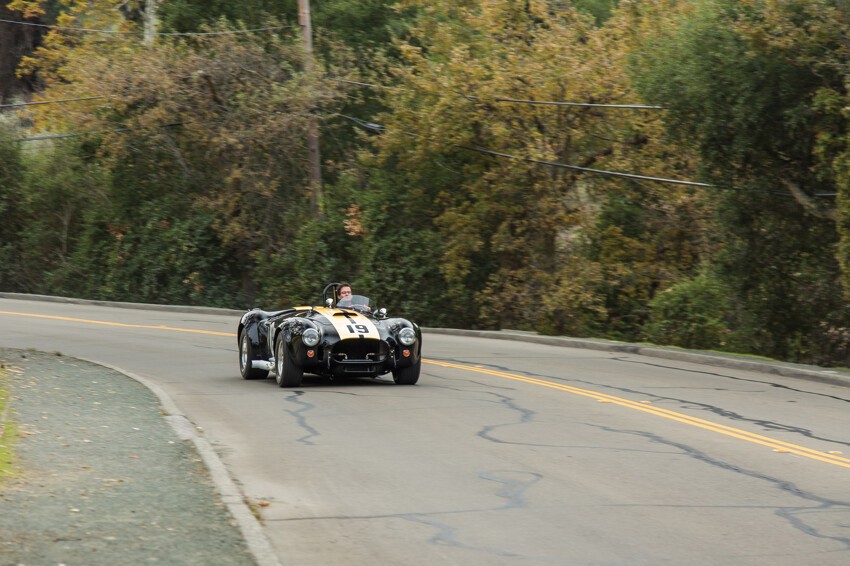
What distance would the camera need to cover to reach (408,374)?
55.4 feet

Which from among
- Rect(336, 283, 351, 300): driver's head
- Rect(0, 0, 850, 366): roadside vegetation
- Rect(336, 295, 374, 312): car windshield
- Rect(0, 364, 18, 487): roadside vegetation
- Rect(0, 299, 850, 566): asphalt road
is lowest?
Rect(0, 299, 850, 566): asphalt road

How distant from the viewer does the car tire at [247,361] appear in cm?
1777

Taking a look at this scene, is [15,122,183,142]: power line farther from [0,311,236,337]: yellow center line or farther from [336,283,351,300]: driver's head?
[336,283,351,300]: driver's head

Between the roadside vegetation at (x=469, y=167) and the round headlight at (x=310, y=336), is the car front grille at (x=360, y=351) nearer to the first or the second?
the round headlight at (x=310, y=336)

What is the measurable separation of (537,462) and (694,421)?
3.48 metres

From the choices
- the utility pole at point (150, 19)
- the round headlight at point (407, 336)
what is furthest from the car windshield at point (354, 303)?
the utility pole at point (150, 19)

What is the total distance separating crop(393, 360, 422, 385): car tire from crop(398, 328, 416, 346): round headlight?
1.29ft

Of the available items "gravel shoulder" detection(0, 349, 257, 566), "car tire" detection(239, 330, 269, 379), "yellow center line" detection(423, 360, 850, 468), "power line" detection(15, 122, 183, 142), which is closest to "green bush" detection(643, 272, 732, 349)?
"yellow center line" detection(423, 360, 850, 468)

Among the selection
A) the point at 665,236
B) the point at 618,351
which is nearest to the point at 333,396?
the point at 618,351

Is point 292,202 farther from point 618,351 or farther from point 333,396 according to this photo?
point 333,396

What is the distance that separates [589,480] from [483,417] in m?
3.94

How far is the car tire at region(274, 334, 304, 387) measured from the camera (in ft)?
53.7

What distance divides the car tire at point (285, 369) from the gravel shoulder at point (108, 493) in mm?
2639

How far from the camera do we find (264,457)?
429 inches
